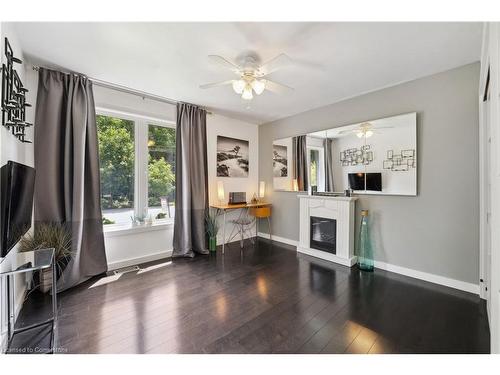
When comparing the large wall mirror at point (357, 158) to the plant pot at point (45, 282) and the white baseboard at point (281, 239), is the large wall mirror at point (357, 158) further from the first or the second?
the plant pot at point (45, 282)

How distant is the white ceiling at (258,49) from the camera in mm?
1722

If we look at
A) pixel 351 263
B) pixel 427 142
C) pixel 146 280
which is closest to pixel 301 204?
pixel 351 263

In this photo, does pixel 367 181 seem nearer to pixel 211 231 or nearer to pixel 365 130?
pixel 365 130

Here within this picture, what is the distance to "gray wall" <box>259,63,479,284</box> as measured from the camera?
2236 mm

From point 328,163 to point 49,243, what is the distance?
365 centimetres

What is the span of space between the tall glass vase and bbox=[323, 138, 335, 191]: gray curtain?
672 mm

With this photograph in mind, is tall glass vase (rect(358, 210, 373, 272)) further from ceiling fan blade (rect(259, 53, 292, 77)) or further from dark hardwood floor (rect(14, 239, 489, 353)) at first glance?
ceiling fan blade (rect(259, 53, 292, 77))

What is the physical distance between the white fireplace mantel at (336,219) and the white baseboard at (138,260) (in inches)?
86.8

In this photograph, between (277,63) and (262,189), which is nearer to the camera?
(277,63)

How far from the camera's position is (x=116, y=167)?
302 cm

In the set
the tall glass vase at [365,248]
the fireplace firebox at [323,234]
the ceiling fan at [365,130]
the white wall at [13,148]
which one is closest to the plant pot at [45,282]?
the white wall at [13,148]

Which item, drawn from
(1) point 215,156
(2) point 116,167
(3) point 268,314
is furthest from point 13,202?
(1) point 215,156

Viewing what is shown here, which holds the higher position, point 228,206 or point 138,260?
point 228,206
